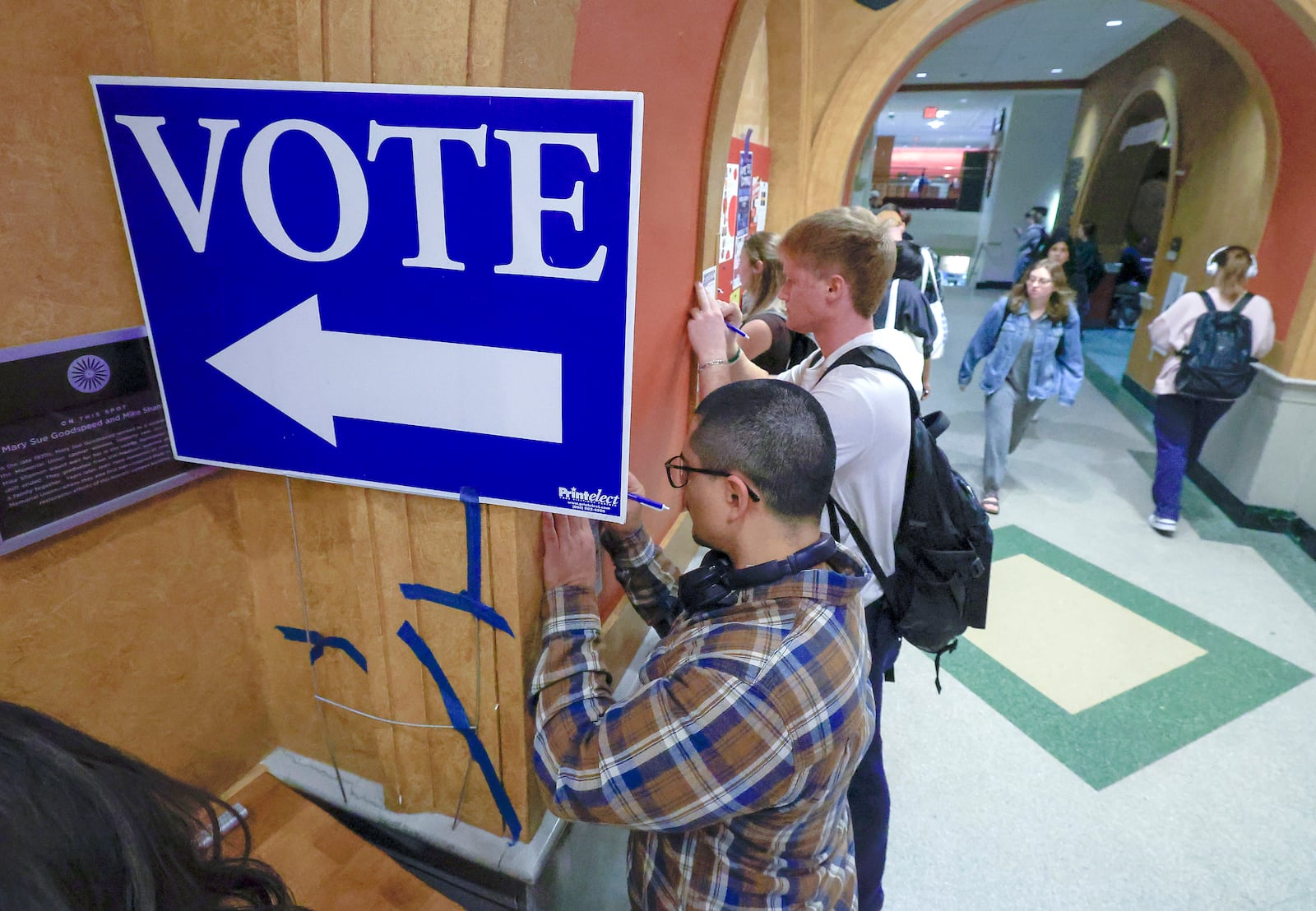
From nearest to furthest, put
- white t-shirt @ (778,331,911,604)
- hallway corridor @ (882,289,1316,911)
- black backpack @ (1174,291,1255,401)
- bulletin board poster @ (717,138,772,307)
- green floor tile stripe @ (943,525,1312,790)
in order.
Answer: white t-shirt @ (778,331,911,604)
hallway corridor @ (882,289,1316,911)
green floor tile stripe @ (943,525,1312,790)
bulletin board poster @ (717,138,772,307)
black backpack @ (1174,291,1255,401)

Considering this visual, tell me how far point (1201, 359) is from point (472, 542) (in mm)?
4218

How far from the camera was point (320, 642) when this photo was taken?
136 centimetres

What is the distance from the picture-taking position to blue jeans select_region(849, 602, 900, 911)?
1.72m

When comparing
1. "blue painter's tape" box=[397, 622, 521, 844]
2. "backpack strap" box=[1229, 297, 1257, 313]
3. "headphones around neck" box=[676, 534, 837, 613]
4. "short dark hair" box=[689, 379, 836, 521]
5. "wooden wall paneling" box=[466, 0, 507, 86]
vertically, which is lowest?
"blue painter's tape" box=[397, 622, 521, 844]

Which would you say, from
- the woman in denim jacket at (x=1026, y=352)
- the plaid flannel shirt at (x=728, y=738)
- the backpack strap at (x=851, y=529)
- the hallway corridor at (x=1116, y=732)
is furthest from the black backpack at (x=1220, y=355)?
the plaid flannel shirt at (x=728, y=738)

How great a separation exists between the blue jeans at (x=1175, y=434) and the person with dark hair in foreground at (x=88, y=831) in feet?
15.5

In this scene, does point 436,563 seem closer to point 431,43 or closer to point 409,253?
point 409,253

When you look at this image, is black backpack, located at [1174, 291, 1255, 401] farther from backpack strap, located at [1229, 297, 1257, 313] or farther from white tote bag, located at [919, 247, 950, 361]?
white tote bag, located at [919, 247, 950, 361]

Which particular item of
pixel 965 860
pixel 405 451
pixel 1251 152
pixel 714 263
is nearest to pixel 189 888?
pixel 405 451

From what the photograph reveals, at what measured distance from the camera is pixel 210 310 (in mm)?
1056

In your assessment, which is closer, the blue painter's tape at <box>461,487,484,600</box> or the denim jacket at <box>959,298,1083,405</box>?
the blue painter's tape at <box>461,487,484,600</box>

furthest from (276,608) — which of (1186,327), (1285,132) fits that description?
(1285,132)

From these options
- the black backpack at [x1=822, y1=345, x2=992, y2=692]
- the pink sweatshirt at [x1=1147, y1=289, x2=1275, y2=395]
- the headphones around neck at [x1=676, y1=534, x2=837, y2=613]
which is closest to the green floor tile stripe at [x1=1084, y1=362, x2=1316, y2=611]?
the pink sweatshirt at [x1=1147, y1=289, x2=1275, y2=395]

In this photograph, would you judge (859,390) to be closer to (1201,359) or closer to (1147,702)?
(1147,702)
